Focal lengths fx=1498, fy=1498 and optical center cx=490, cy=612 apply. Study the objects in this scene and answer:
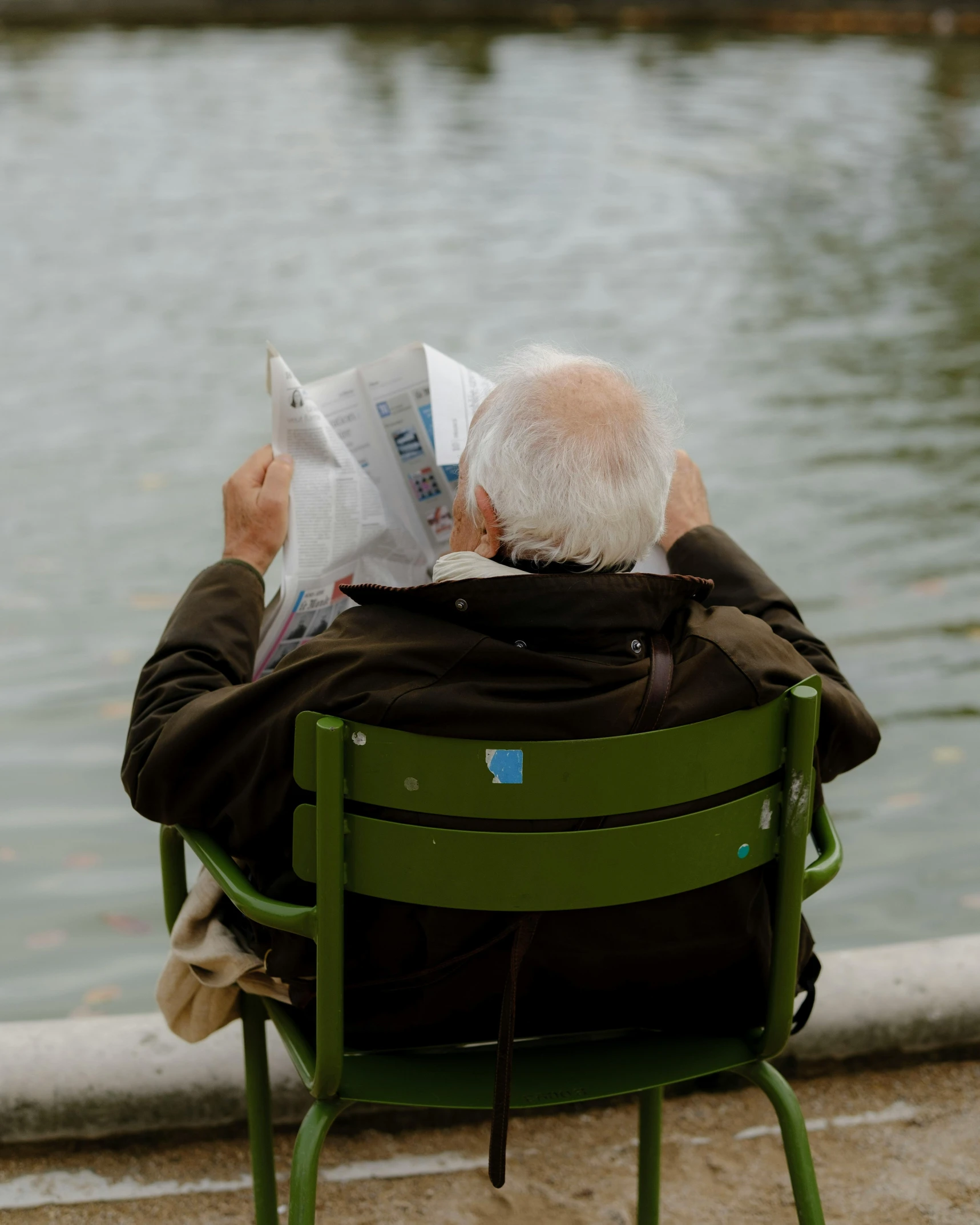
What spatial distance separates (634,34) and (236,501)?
27.5 metres

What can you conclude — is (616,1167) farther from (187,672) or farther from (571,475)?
(571,475)

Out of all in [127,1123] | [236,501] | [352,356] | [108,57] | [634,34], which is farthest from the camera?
[634,34]

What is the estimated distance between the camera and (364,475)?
2133 mm

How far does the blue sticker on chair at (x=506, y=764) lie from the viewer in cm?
150

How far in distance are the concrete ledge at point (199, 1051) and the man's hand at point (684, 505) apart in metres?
1.01

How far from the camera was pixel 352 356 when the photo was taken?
308 inches

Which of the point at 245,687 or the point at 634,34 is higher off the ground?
the point at 245,687

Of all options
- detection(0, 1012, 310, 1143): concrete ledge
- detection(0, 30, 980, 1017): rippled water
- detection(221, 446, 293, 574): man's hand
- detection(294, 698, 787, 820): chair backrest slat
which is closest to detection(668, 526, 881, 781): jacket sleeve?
detection(294, 698, 787, 820): chair backrest slat

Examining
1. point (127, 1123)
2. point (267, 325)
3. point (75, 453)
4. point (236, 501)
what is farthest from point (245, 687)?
point (267, 325)

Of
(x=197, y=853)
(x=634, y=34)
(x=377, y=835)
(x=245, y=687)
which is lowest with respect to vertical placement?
(x=634, y=34)

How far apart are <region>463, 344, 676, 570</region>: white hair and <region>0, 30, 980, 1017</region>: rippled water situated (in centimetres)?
18

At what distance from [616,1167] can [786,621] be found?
3.48 ft

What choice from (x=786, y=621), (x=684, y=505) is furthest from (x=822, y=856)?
(x=684, y=505)

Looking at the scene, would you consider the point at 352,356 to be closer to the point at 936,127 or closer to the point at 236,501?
the point at 236,501
